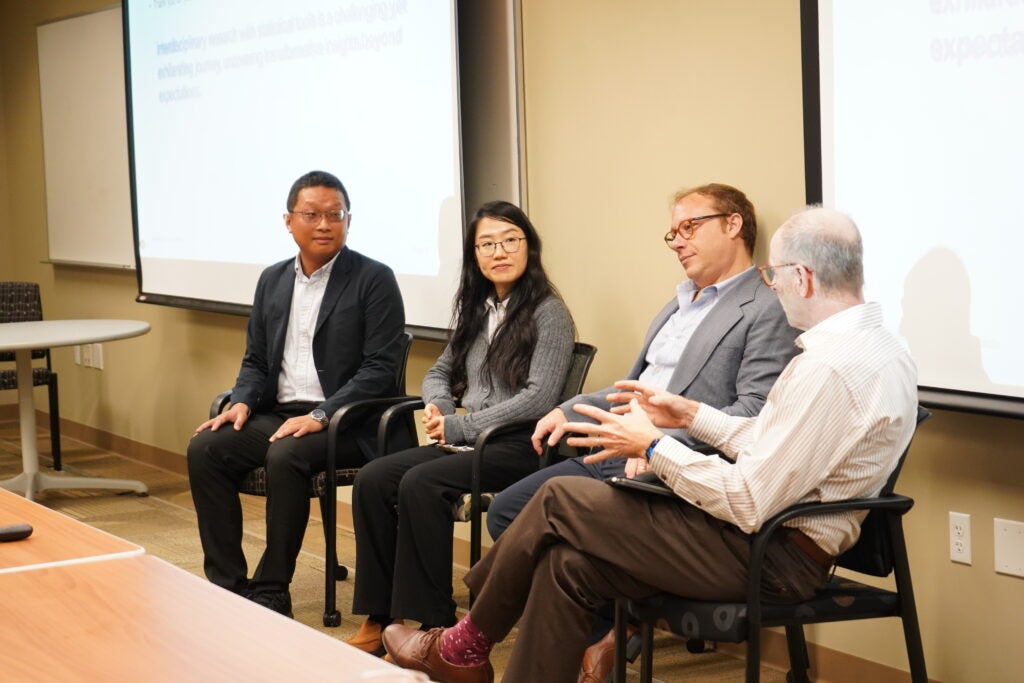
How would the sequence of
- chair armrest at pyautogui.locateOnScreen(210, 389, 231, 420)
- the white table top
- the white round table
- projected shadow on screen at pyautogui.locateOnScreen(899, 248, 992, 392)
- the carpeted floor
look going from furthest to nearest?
1. the white round table
2. the white table top
3. chair armrest at pyautogui.locateOnScreen(210, 389, 231, 420)
4. the carpeted floor
5. projected shadow on screen at pyautogui.locateOnScreen(899, 248, 992, 392)

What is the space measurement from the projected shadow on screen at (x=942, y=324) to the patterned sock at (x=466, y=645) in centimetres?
113

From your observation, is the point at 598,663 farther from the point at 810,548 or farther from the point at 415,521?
the point at 810,548

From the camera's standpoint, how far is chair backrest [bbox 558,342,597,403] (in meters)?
3.44

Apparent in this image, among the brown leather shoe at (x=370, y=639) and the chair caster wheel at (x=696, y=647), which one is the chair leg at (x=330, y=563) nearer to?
the brown leather shoe at (x=370, y=639)

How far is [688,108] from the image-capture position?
340 centimetres

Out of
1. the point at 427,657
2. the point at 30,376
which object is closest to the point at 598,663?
the point at 427,657

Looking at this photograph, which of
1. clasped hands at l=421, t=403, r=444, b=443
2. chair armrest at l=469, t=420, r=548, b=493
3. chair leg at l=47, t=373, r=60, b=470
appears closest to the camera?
chair armrest at l=469, t=420, r=548, b=493

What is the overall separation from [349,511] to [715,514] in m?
2.76

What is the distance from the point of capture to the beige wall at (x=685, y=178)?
2.86m

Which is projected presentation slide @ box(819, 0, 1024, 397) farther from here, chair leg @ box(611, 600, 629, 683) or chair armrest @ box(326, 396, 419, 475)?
chair armrest @ box(326, 396, 419, 475)

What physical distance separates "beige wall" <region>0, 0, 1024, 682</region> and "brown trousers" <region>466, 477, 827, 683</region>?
0.70 meters

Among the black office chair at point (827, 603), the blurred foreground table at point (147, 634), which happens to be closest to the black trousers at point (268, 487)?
the black office chair at point (827, 603)

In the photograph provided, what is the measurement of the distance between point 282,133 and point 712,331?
2.53 m

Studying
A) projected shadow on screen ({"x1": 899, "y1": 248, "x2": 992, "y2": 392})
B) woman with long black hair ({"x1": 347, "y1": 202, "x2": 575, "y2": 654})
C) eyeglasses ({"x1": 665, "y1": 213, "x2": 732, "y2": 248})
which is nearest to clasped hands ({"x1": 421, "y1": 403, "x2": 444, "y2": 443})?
woman with long black hair ({"x1": 347, "y1": 202, "x2": 575, "y2": 654})
